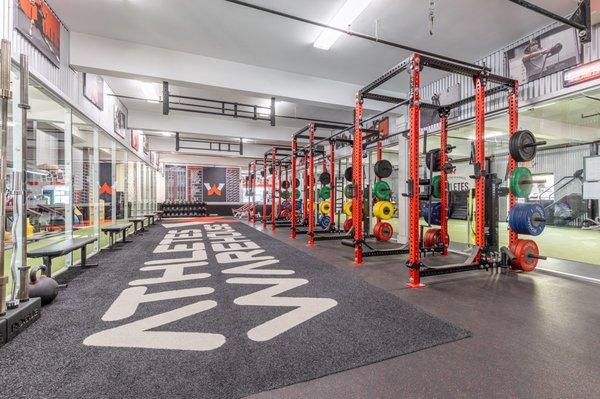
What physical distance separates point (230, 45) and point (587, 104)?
22.4ft

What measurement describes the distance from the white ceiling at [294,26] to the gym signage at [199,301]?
3.44 metres

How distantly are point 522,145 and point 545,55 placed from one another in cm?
158

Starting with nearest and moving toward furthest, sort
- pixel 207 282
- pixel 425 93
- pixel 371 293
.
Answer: pixel 371 293
pixel 207 282
pixel 425 93

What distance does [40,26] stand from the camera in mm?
3355

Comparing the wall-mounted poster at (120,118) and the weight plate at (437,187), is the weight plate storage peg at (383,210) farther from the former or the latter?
the wall-mounted poster at (120,118)

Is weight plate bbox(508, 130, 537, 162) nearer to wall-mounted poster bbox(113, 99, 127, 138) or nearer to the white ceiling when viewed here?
the white ceiling

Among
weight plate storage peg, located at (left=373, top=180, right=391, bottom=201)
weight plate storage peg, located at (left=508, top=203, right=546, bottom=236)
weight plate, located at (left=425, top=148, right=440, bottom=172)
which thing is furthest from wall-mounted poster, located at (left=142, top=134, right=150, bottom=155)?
weight plate storage peg, located at (left=508, top=203, right=546, bottom=236)

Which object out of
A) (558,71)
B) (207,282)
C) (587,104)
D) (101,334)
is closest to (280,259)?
(207,282)

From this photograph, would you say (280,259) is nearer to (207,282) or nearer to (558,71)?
(207,282)

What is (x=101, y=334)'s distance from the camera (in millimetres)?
2025

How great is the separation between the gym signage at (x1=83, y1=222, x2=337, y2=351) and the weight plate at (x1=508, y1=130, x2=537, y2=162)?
290 cm

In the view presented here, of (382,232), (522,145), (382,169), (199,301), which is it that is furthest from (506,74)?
(199,301)

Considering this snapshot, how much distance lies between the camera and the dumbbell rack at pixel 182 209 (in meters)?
14.0

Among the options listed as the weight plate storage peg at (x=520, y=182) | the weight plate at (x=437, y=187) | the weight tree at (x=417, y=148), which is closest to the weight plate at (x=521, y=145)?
the weight plate storage peg at (x=520, y=182)
